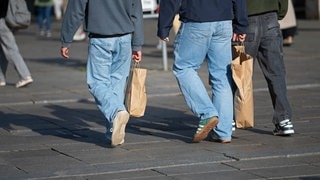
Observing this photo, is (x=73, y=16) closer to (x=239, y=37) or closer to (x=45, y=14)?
(x=239, y=37)

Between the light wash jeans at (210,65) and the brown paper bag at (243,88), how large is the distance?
0.10m

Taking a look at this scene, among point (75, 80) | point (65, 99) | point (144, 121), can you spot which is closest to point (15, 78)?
point (75, 80)

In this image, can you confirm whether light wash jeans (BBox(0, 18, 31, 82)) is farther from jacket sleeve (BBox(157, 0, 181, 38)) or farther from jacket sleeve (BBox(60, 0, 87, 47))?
jacket sleeve (BBox(157, 0, 181, 38))

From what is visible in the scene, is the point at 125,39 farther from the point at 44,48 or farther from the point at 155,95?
the point at 44,48

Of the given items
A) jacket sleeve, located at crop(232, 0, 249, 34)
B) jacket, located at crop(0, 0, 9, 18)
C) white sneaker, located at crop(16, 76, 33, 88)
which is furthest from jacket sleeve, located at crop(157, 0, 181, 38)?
white sneaker, located at crop(16, 76, 33, 88)

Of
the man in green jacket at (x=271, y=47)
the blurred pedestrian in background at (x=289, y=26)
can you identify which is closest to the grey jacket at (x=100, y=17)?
the man in green jacket at (x=271, y=47)

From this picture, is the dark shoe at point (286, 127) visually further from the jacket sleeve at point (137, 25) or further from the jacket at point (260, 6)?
the jacket sleeve at point (137, 25)

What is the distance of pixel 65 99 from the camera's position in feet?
41.8

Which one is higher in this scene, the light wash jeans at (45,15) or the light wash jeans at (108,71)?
the light wash jeans at (108,71)

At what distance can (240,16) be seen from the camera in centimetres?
880

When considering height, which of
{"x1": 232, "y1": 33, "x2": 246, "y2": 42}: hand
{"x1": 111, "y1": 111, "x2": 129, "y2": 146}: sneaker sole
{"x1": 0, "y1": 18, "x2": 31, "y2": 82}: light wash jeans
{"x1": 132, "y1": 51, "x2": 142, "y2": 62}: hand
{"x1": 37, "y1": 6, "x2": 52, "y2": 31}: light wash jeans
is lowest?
{"x1": 37, "y1": 6, "x2": 52, "y2": 31}: light wash jeans

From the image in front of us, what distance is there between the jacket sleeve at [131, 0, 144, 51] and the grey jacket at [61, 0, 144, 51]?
0.02 m

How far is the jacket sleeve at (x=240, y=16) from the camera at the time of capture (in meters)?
8.78

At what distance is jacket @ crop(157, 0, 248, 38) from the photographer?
8.62 meters
